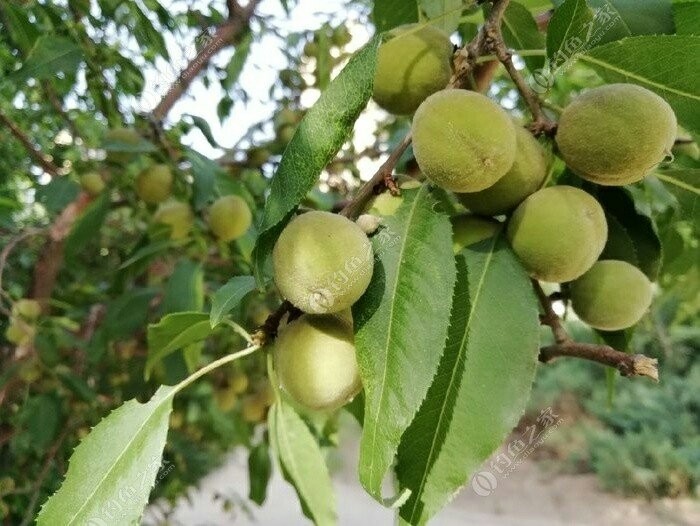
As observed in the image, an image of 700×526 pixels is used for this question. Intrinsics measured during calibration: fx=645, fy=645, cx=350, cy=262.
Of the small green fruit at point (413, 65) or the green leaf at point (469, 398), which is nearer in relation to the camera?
the green leaf at point (469, 398)

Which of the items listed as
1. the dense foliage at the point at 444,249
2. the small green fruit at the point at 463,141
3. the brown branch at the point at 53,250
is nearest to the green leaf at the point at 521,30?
the dense foliage at the point at 444,249

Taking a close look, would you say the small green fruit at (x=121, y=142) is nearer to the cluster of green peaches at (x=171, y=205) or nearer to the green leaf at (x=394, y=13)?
the cluster of green peaches at (x=171, y=205)

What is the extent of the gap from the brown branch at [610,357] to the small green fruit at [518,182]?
157mm

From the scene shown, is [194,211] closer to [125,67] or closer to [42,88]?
[125,67]

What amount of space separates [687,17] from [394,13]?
34 cm

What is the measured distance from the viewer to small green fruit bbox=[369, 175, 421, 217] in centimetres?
61

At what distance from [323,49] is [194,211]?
2.02 ft

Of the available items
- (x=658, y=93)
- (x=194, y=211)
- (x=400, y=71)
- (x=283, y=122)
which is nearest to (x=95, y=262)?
(x=283, y=122)

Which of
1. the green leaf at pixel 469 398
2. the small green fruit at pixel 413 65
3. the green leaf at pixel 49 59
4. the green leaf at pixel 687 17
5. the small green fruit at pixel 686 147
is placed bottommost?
the small green fruit at pixel 686 147

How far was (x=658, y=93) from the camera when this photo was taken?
65 centimetres

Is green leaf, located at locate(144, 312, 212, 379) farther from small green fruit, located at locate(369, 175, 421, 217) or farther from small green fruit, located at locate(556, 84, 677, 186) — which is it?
small green fruit, located at locate(556, 84, 677, 186)

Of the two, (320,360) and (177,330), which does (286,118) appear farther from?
(320,360)

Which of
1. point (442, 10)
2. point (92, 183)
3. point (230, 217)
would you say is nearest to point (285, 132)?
point (92, 183)

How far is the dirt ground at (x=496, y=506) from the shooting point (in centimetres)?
402
